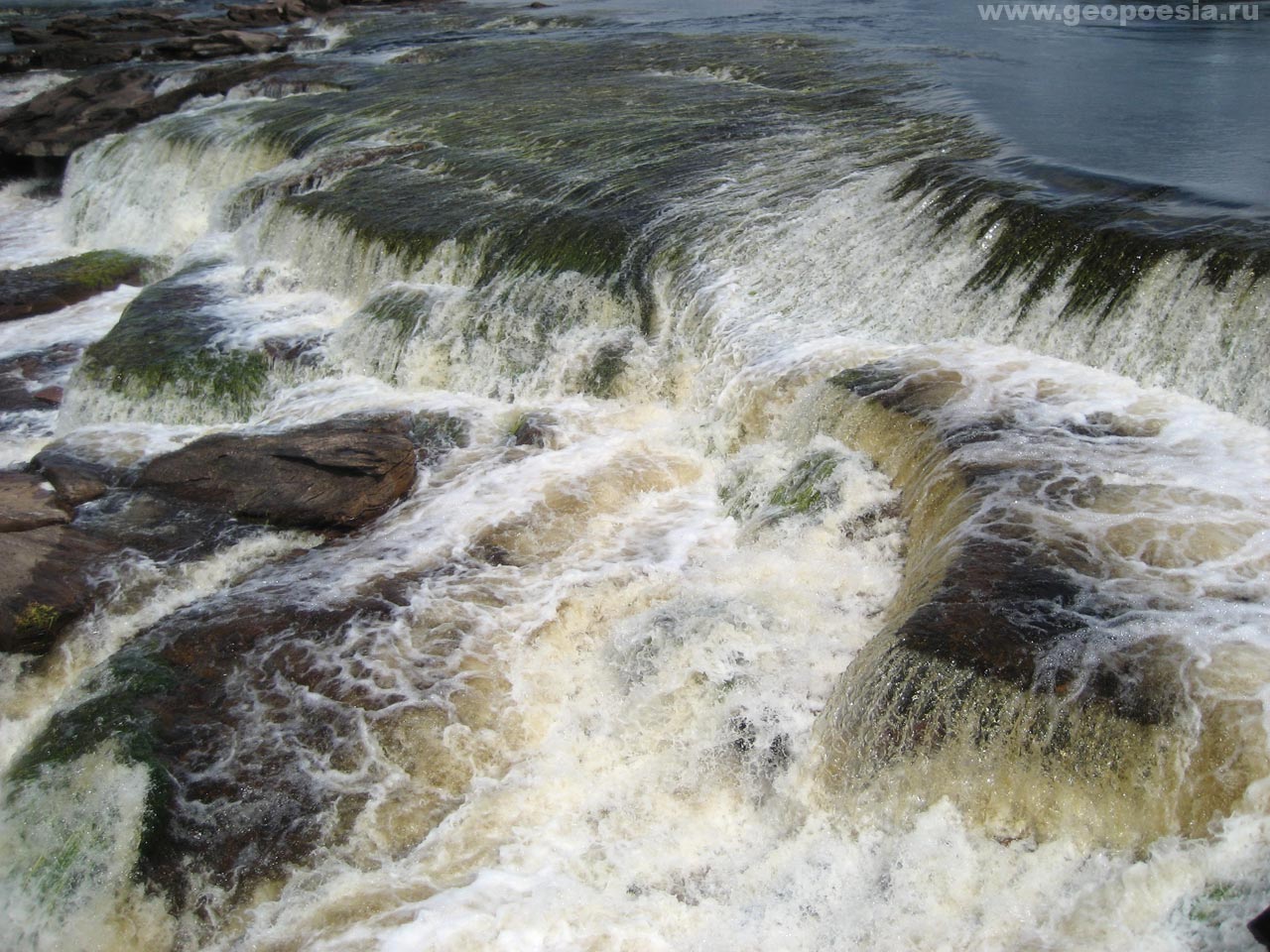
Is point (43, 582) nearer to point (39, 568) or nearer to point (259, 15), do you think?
point (39, 568)

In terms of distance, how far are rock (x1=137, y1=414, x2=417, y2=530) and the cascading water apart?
0.23m

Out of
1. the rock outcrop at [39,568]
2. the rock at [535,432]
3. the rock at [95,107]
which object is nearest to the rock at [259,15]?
the rock at [95,107]

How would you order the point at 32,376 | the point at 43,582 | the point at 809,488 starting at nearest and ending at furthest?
the point at 43,582 → the point at 809,488 → the point at 32,376

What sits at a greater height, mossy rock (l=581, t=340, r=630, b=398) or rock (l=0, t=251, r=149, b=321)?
rock (l=0, t=251, r=149, b=321)

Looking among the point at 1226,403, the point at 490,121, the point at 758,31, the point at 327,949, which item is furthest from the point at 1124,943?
the point at 758,31

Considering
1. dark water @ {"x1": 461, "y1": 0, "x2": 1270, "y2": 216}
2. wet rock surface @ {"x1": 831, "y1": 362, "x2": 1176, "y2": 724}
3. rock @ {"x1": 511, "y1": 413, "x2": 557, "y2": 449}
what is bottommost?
rock @ {"x1": 511, "y1": 413, "x2": 557, "y2": 449}

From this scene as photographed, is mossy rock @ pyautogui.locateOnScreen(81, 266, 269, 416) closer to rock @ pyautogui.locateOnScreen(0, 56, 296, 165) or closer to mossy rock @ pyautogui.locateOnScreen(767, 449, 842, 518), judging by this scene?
mossy rock @ pyautogui.locateOnScreen(767, 449, 842, 518)

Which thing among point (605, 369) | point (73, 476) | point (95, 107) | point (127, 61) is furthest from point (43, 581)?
point (127, 61)

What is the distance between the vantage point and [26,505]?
8125 mm

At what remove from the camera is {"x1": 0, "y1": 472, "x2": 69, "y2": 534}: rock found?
7898mm

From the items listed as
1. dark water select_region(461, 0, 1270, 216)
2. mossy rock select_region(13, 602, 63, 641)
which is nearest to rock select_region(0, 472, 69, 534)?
mossy rock select_region(13, 602, 63, 641)

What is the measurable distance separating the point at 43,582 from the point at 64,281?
26.8 ft

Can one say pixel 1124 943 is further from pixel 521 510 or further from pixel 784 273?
pixel 784 273

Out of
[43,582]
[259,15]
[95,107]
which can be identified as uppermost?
[259,15]
